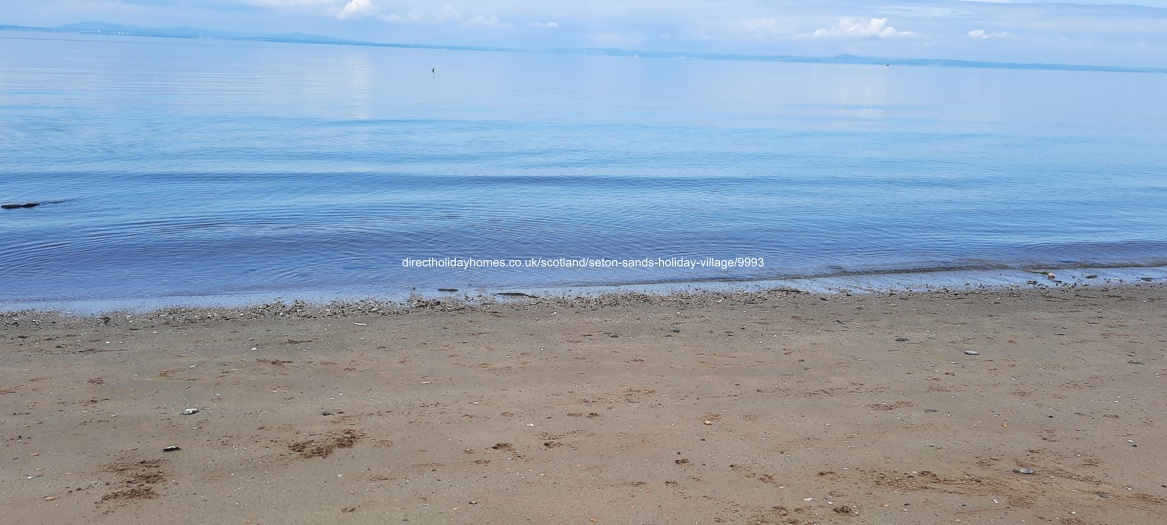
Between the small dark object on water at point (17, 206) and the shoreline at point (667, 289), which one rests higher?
the small dark object on water at point (17, 206)

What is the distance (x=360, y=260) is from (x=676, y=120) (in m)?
37.4

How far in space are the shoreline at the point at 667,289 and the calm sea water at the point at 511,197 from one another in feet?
1.14

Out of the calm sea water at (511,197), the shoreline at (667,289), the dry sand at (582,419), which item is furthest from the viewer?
the calm sea water at (511,197)

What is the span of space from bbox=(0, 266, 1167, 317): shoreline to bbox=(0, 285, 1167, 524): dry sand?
98 centimetres

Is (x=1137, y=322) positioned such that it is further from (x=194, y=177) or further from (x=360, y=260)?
(x=194, y=177)

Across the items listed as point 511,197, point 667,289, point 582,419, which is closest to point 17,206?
point 511,197

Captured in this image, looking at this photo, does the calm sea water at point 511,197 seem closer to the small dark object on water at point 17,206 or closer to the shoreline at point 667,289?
the shoreline at point 667,289

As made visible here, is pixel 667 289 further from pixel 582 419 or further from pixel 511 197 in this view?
pixel 511 197

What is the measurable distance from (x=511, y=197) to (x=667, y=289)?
33.8ft

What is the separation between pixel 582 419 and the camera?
23.4 feet

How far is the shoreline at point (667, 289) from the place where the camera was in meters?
12.0

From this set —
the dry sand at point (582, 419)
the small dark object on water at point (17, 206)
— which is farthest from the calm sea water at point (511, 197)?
the dry sand at point (582, 419)

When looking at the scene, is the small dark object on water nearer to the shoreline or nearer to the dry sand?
the shoreline

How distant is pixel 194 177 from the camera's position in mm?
24812
